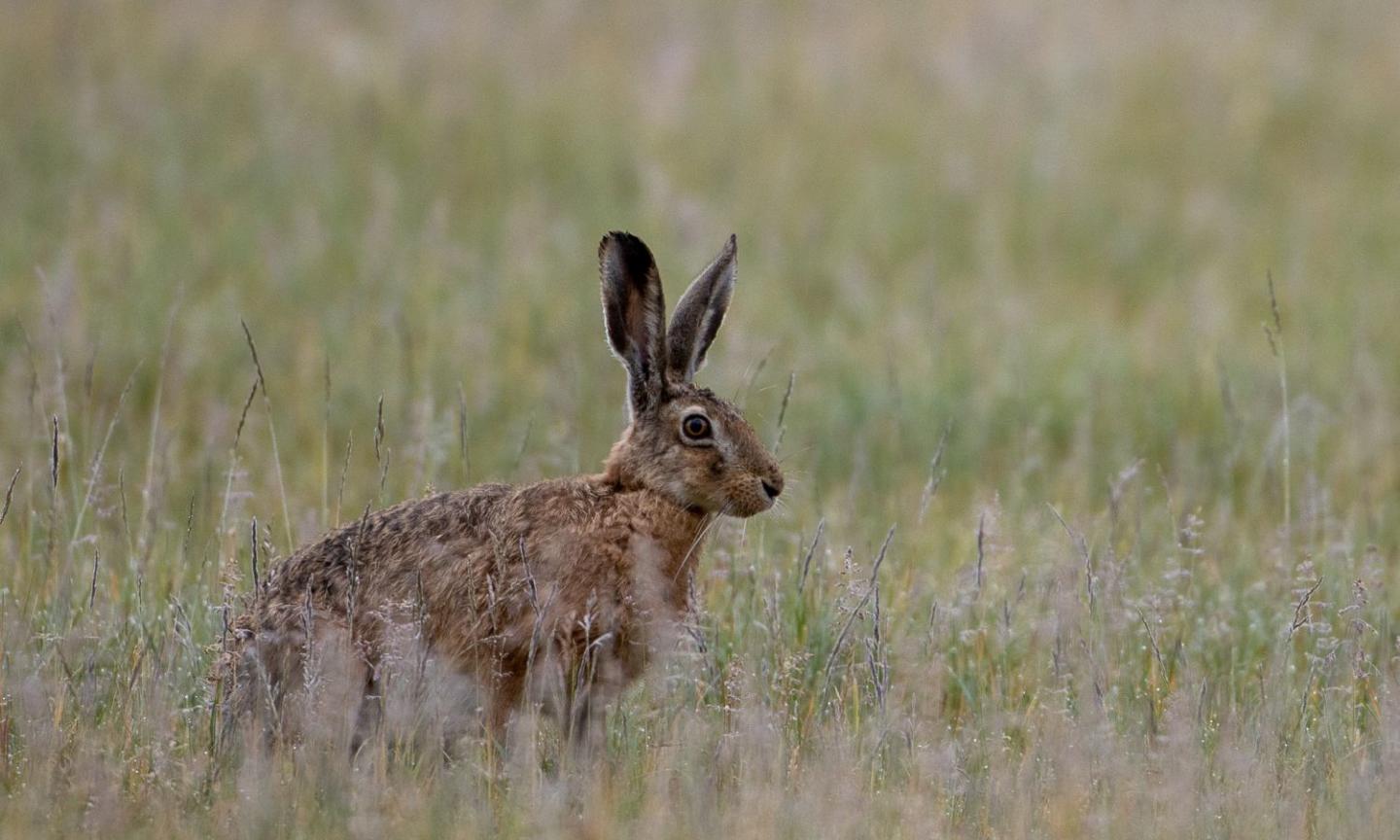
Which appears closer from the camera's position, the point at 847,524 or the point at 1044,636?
the point at 1044,636

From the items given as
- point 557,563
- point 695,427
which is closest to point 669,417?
point 695,427

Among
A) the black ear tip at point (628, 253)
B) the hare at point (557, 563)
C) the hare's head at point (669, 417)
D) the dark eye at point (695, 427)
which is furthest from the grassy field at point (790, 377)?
the black ear tip at point (628, 253)

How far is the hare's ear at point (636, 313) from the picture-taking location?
19.1 ft

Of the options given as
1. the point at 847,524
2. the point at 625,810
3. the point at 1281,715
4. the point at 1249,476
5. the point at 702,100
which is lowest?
the point at 625,810

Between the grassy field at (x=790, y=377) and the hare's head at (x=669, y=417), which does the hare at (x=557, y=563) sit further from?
the grassy field at (x=790, y=377)

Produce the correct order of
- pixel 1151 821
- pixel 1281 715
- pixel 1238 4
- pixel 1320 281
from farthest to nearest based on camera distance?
1. pixel 1238 4
2. pixel 1320 281
3. pixel 1281 715
4. pixel 1151 821

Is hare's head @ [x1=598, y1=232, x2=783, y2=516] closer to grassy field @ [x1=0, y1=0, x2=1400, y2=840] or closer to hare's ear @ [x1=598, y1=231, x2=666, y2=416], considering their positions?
hare's ear @ [x1=598, y1=231, x2=666, y2=416]

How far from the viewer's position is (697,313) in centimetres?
606

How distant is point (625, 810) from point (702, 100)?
10.1m

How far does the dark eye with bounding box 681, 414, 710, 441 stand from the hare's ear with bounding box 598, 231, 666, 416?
15 cm

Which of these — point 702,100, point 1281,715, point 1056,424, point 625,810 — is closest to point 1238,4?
point 702,100

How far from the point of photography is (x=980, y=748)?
18.2ft

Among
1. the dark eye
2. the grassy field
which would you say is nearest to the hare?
the dark eye

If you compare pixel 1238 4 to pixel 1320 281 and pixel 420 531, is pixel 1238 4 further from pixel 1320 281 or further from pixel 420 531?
pixel 420 531
